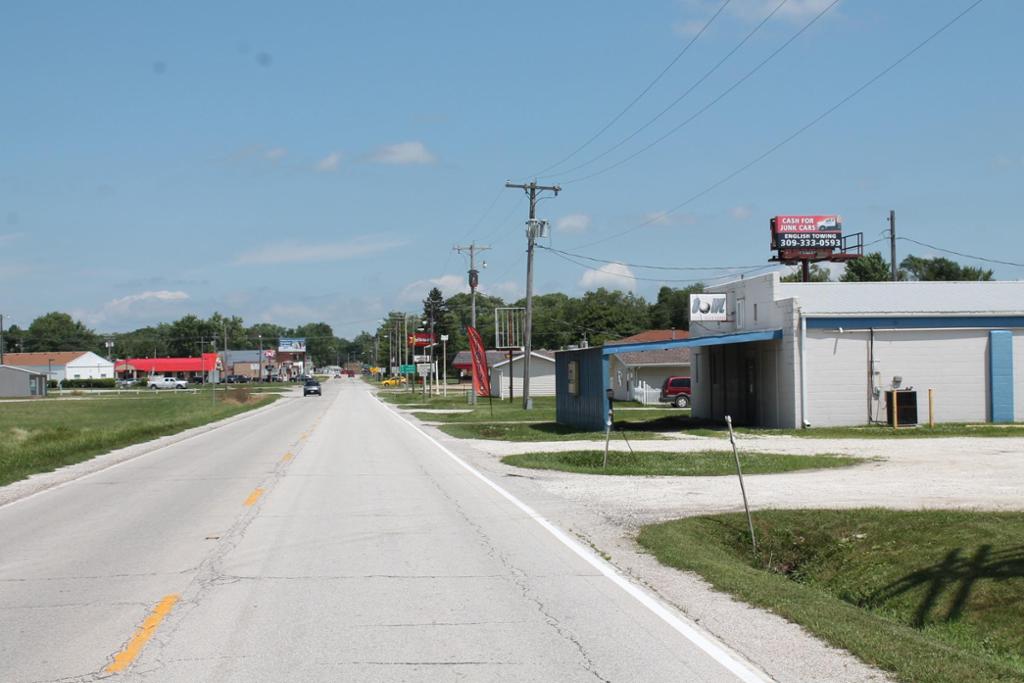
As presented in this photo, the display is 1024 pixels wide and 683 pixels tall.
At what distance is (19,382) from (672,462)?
363 ft

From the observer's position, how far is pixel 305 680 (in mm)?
6492

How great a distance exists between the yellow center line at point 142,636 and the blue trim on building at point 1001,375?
32020 millimetres

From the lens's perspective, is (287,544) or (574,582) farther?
(287,544)

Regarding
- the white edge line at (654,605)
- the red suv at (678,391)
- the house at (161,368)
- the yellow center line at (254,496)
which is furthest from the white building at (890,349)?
the house at (161,368)

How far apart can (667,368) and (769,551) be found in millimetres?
54680

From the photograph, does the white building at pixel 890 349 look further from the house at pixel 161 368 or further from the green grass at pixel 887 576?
the house at pixel 161 368

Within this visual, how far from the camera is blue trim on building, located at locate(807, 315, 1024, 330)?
113 ft

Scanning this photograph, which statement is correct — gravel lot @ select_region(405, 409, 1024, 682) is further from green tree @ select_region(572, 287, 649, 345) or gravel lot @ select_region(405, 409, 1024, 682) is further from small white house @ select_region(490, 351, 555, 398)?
green tree @ select_region(572, 287, 649, 345)

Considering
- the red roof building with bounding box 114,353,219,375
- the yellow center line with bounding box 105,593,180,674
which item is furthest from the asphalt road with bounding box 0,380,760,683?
the red roof building with bounding box 114,353,219,375

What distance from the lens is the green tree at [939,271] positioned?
3612 inches

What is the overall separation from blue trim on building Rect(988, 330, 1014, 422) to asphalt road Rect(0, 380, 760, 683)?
24237 mm

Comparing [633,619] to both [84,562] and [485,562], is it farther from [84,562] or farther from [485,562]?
[84,562]

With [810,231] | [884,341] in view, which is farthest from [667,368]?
[884,341]

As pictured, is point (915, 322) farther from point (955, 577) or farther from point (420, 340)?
point (420, 340)
